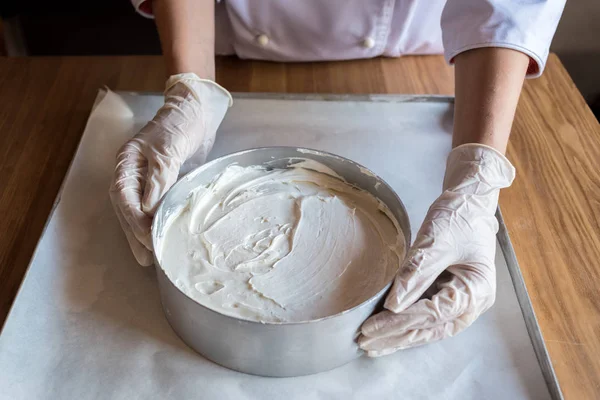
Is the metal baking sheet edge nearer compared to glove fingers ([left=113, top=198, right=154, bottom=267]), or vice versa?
the metal baking sheet edge

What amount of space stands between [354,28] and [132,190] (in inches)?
31.4

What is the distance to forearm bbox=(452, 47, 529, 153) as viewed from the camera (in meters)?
1.20

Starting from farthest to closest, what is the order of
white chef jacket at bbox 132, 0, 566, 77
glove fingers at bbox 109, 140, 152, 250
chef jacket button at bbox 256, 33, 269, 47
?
chef jacket button at bbox 256, 33, 269, 47 < white chef jacket at bbox 132, 0, 566, 77 < glove fingers at bbox 109, 140, 152, 250

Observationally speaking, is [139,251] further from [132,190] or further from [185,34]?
[185,34]

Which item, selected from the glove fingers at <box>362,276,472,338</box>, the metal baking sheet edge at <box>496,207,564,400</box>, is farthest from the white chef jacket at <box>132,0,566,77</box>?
the glove fingers at <box>362,276,472,338</box>

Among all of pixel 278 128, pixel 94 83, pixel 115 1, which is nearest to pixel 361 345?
pixel 278 128

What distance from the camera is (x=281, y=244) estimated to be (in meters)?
1.12

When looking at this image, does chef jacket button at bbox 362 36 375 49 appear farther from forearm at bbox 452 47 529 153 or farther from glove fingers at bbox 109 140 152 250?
glove fingers at bbox 109 140 152 250

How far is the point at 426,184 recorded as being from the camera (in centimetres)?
137

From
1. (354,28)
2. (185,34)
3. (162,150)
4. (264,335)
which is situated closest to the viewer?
(264,335)

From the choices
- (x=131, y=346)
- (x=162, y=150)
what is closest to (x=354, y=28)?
(x=162, y=150)

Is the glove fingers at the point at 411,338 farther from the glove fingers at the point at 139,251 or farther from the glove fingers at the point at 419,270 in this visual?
the glove fingers at the point at 139,251

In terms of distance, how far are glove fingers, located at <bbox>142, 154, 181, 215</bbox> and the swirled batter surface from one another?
58 mm

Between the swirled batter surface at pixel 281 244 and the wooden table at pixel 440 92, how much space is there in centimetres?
34
